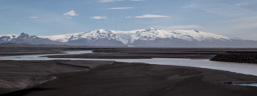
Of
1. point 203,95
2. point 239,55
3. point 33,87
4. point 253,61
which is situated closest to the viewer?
point 203,95

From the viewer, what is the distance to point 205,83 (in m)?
20.0

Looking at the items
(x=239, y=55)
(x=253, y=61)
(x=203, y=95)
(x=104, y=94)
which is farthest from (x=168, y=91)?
(x=239, y=55)

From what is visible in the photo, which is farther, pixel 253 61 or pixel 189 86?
pixel 253 61

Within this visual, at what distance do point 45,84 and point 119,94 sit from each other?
6243mm

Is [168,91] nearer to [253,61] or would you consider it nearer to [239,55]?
[253,61]

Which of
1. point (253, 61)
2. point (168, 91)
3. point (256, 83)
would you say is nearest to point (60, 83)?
point (168, 91)

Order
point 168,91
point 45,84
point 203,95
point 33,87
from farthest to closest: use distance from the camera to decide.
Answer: point 45,84 → point 33,87 → point 168,91 → point 203,95

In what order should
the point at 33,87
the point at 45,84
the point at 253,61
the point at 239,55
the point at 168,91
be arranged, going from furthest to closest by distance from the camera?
the point at 239,55 → the point at 253,61 → the point at 45,84 → the point at 33,87 → the point at 168,91

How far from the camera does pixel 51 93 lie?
54.1 ft

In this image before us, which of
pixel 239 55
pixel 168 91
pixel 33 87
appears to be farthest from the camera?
pixel 239 55

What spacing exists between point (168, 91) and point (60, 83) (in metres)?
7.79

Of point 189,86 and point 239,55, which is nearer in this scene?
point 189,86

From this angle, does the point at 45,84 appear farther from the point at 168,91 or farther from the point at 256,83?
the point at 256,83

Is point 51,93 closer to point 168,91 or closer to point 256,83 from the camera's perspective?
point 168,91
